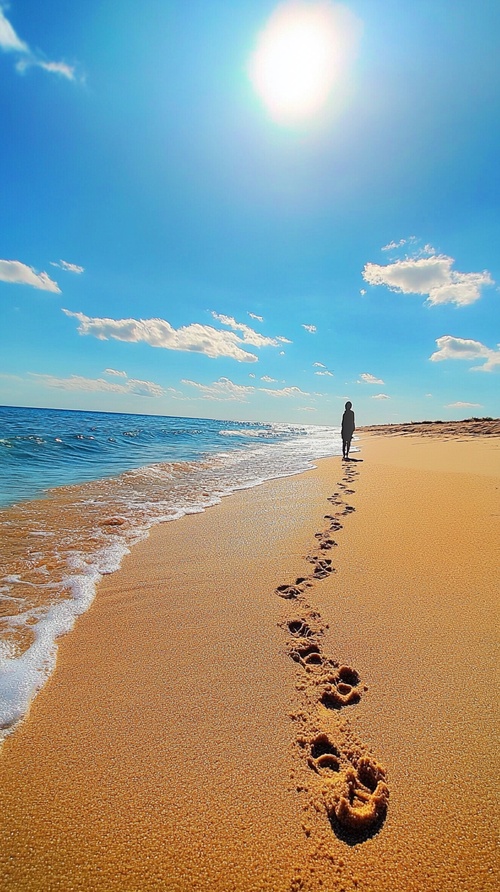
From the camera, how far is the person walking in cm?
1279

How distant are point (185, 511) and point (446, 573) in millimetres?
3874

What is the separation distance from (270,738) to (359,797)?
0.42 m

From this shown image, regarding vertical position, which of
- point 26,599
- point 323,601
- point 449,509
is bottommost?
point 26,599

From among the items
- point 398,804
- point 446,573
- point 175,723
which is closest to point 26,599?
point 175,723

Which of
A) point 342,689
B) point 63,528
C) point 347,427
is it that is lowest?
point 63,528

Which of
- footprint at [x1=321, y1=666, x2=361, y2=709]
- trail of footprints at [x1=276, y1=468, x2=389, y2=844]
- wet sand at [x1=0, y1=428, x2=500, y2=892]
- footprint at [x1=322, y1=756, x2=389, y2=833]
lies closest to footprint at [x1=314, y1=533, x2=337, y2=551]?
wet sand at [x1=0, y1=428, x2=500, y2=892]

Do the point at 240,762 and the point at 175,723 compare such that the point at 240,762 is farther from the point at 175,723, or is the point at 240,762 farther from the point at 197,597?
the point at 197,597

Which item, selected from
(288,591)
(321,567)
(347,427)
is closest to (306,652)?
(288,591)

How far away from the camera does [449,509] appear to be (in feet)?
15.8

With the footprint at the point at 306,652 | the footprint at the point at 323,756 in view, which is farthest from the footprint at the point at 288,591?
the footprint at the point at 323,756

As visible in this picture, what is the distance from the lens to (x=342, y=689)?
189 centimetres

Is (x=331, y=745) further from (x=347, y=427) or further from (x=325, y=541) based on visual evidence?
(x=347, y=427)

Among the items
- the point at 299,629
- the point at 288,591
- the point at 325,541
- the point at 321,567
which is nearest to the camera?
the point at 299,629

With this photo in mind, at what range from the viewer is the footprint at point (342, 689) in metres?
1.80
